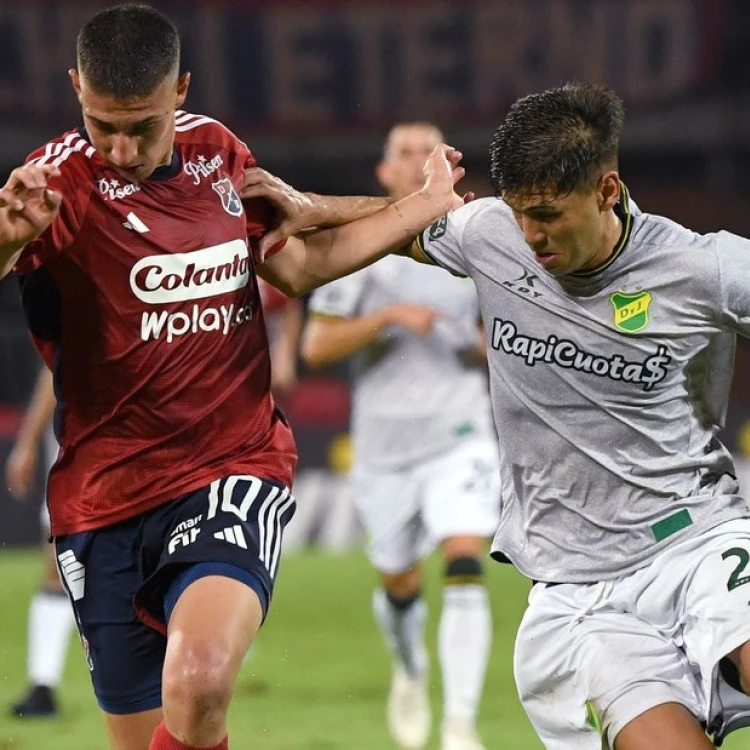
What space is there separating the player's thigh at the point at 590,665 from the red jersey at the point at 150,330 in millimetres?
788

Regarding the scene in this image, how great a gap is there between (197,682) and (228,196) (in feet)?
4.12

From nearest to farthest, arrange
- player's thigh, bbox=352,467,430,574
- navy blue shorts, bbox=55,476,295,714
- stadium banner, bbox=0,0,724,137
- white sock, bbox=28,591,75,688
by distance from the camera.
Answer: navy blue shorts, bbox=55,476,295,714 → player's thigh, bbox=352,467,430,574 → white sock, bbox=28,591,75,688 → stadium banner, bbox=0,0,724,137

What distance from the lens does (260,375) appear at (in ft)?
14.4

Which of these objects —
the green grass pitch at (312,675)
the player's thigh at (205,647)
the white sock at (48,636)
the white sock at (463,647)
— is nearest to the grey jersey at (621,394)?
the player's thigh at (205,647)

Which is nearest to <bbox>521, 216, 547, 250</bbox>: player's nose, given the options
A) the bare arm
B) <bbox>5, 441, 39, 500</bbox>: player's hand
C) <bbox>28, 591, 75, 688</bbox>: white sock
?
the bare arm

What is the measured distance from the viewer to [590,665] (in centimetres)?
391

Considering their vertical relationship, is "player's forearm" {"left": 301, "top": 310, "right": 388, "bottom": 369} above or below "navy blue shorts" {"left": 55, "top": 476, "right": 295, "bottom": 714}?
below

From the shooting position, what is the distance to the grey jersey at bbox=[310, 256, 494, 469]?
7094mm

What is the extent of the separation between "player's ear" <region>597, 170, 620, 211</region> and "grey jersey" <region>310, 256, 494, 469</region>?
122 inches

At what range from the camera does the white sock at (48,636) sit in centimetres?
717

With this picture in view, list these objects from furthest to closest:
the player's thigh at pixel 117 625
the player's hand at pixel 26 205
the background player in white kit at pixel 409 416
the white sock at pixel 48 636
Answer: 1. the white sock at pixel 48 636
2. the background player in white kit at pixel 409 416
3. the player's thigh at pixel 117 625
4. the player's hand at pixel 26 205

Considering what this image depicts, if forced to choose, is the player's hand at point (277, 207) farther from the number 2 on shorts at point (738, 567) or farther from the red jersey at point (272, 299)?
the red jersey at point (272, 299)

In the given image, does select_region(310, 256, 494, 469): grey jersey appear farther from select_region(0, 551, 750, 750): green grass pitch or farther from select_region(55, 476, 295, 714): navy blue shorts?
select_region(55, 476, 295, 714): navy blue shorts

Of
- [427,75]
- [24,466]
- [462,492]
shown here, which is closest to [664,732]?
[462,492]
